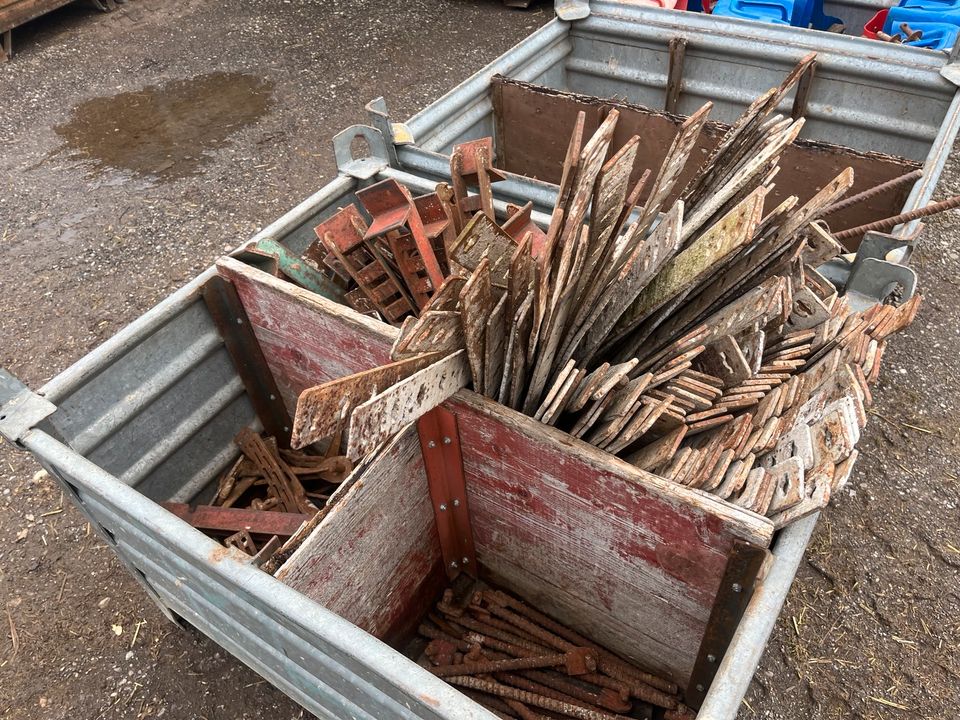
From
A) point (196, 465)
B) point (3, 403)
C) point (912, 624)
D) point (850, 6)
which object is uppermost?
point (3, 403)

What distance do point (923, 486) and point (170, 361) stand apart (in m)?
3.65

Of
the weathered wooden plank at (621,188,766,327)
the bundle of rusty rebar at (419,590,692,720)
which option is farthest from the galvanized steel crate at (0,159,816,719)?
the weathered wooden plank at (621,188,766,327)

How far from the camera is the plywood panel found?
10.5 feet

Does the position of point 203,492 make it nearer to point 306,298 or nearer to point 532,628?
point 306,298

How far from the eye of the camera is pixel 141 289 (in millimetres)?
4887

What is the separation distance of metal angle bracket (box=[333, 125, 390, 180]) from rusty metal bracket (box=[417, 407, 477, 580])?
1.38 meters

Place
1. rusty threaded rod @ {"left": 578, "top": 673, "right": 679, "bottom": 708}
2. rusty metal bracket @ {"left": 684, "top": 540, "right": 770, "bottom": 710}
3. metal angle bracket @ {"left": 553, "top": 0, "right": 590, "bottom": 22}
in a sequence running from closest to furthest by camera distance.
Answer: rusty metal bracket @ {"left": 684, "top": 540, "right": 770, "bottom": 710}
rusty threaded rod @ {"left": 578, "top": 673, "right": 679, "bottom": 708}
metal angle bracket @ {"left": 553, "top": 0, "right": 590, "bottom": 22}

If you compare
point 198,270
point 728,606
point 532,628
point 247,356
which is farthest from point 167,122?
point 728,606

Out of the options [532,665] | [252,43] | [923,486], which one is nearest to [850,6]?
[923,486]

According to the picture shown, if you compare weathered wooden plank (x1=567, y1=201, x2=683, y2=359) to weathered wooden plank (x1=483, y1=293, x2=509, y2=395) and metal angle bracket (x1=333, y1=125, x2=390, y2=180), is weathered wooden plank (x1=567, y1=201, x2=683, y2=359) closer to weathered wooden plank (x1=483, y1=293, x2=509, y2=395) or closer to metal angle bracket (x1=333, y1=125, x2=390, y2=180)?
weathered wooden plank (x1=483, y1=293, x2=509, y2=395)

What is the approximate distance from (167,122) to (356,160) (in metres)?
4.61

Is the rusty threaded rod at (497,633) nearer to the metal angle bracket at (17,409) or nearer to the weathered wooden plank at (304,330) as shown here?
the weathered wooden plank at (304,330)

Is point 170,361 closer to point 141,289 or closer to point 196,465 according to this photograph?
point 196,465

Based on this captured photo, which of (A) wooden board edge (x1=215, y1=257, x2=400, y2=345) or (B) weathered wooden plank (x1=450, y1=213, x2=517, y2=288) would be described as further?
(A) wooden board edge (x1=215, y1=257, x2=400, y2=345)
